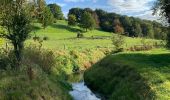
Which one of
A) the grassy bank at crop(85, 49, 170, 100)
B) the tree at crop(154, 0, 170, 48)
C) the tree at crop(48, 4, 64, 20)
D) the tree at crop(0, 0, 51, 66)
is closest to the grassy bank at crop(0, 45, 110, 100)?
the tree at crop(0, 0, 51, 66)

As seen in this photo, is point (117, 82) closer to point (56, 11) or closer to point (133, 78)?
point (133, 78)

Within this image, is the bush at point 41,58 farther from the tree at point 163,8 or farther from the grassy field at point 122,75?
the tree at point 163,8

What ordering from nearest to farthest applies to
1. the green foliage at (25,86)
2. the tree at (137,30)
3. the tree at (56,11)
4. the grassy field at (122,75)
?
the green foliage at (25,86), the grassy field at (122,75), the tree at (56,11), the tree at (137,30)

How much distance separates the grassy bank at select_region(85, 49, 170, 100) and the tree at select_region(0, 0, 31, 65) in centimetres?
1164

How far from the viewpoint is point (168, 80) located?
3856 centimetres

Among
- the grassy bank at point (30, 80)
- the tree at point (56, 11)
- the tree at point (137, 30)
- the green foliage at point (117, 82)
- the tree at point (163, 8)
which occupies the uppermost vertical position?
the tree at point (163, 8)

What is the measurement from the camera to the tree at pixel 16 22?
4419 cm

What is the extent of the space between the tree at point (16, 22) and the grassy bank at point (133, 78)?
11.6m

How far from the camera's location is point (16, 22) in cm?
4441

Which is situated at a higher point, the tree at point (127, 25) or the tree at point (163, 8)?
the tree at point (163, 8)

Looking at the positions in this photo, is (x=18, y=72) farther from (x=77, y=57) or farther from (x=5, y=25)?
(x=77, y=57)

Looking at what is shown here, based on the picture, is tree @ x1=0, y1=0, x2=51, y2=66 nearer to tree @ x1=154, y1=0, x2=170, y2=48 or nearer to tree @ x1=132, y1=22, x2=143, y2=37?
tree @ x1=154, y1=0, x2=170, y2=48

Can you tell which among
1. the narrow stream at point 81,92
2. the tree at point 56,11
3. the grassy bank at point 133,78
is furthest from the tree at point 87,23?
the grassy bank at point 133,78

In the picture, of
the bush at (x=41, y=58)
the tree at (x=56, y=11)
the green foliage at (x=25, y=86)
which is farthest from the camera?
the tree at (x=56, y=11)
